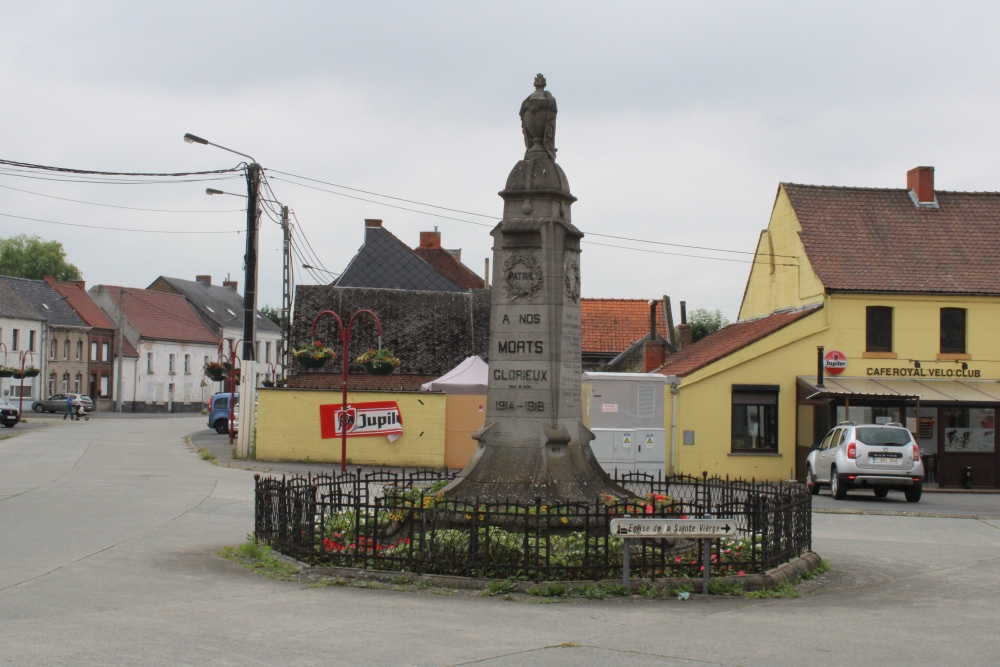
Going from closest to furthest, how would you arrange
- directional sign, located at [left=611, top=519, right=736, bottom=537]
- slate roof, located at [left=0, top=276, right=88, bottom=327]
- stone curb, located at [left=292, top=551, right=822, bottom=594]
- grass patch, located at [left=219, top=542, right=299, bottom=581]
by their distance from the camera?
directional sign, located at [left=611, top=519, right=736, bottom=537]
stone curb, located at [left=292, top=551, right=822, bottom=594]
grass patch, located at [left=219, top=542, right=299, bottom=581]
slate roof, located at [left=0, top=276, right=88, bottom=327]

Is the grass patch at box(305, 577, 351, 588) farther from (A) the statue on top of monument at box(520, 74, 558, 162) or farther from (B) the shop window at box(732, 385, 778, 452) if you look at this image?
(B) the shop window at box(732, 385, 778, 452)

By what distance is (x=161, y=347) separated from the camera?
89312 millimetres

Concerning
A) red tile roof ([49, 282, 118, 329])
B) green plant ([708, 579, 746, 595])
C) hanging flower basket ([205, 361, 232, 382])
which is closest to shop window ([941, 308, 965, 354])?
green plant ([708, 579, 746, 595])

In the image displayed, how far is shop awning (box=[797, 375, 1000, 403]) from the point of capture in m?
30.4

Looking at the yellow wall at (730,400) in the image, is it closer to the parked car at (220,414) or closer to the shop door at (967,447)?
the shop door at (967,447)

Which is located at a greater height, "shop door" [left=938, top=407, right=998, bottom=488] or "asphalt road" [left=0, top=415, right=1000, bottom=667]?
"shop door" [left=938, top=407, right=998, bottom=488]

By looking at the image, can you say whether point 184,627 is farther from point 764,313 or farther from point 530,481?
point 764,313

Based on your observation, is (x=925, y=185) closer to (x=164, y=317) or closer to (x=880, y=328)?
(x=880, y=328)

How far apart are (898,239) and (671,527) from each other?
26.4 metres

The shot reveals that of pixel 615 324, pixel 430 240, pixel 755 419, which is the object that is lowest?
pixel 755 419

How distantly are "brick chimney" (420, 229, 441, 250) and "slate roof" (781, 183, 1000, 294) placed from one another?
33.9m

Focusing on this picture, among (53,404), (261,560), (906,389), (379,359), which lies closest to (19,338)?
(53,404)

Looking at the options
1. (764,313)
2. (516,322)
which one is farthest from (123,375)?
(516,322)

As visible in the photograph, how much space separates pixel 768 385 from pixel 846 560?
1804 cm
